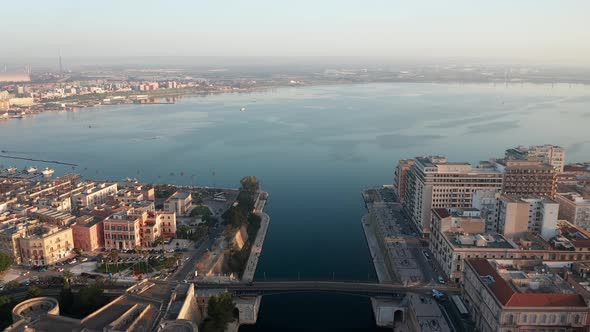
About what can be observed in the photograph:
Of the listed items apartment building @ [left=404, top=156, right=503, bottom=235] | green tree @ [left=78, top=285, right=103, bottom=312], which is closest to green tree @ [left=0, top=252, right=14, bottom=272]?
green tree @ [left=78, top=285, right=103, bottom=312]

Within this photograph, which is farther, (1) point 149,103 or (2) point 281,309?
(1) point 149,103

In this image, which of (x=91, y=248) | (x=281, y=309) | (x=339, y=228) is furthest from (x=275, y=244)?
(x=91, y=248)

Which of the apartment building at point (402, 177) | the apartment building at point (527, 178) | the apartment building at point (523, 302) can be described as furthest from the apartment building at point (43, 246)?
the apartment building at point (527, 178)

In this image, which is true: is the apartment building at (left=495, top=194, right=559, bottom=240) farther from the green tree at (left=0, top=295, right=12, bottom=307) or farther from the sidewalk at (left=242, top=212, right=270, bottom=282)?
the green tree at (left=0, top=295, right=12, bottom=307)

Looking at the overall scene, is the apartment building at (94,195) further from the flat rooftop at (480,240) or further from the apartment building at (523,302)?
the apartment building at (523,302)

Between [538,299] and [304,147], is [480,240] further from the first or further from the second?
[304,147]

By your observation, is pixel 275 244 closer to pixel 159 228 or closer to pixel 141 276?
pixel 159 228
